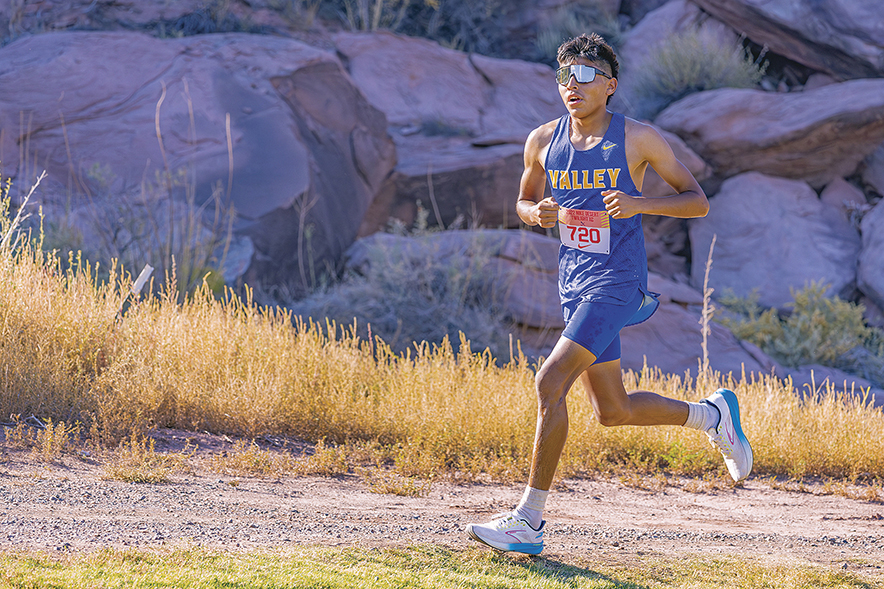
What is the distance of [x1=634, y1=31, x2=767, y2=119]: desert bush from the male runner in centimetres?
1326

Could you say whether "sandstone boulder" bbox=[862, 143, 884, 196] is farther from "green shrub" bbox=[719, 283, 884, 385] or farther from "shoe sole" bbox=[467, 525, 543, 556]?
"shoe sole" bbox=[467, 525, 543, 556]

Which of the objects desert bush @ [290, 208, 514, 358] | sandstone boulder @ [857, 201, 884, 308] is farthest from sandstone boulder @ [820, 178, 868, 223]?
desert bush @ [290, 208, 514, 358]

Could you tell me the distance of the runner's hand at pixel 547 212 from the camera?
12.3ft

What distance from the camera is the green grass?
2.92 meters

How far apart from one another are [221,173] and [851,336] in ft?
29.0

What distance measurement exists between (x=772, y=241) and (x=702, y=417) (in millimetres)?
11338

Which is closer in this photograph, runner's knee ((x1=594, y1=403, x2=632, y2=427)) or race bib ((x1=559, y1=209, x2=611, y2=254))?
race bib ((x1=559, y1=209, x2=611, y2=254))

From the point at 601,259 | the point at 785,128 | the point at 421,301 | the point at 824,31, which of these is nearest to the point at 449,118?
the point at 785,128

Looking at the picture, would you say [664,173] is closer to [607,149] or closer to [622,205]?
[607,149]

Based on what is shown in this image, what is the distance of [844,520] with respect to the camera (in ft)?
16.4

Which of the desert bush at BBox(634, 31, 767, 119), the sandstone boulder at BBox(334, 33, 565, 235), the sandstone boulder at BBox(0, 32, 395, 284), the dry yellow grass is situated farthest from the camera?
the desert bush at BBox(634, 31, 767, 119)

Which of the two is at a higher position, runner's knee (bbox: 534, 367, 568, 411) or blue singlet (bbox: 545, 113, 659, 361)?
blue singlet (bbox: 545, 113, 659, 361)

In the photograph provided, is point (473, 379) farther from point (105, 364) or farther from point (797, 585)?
point (797, 585)

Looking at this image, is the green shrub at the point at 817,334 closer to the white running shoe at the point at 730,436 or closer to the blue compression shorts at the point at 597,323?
the white running shoe at the point at 730,436
